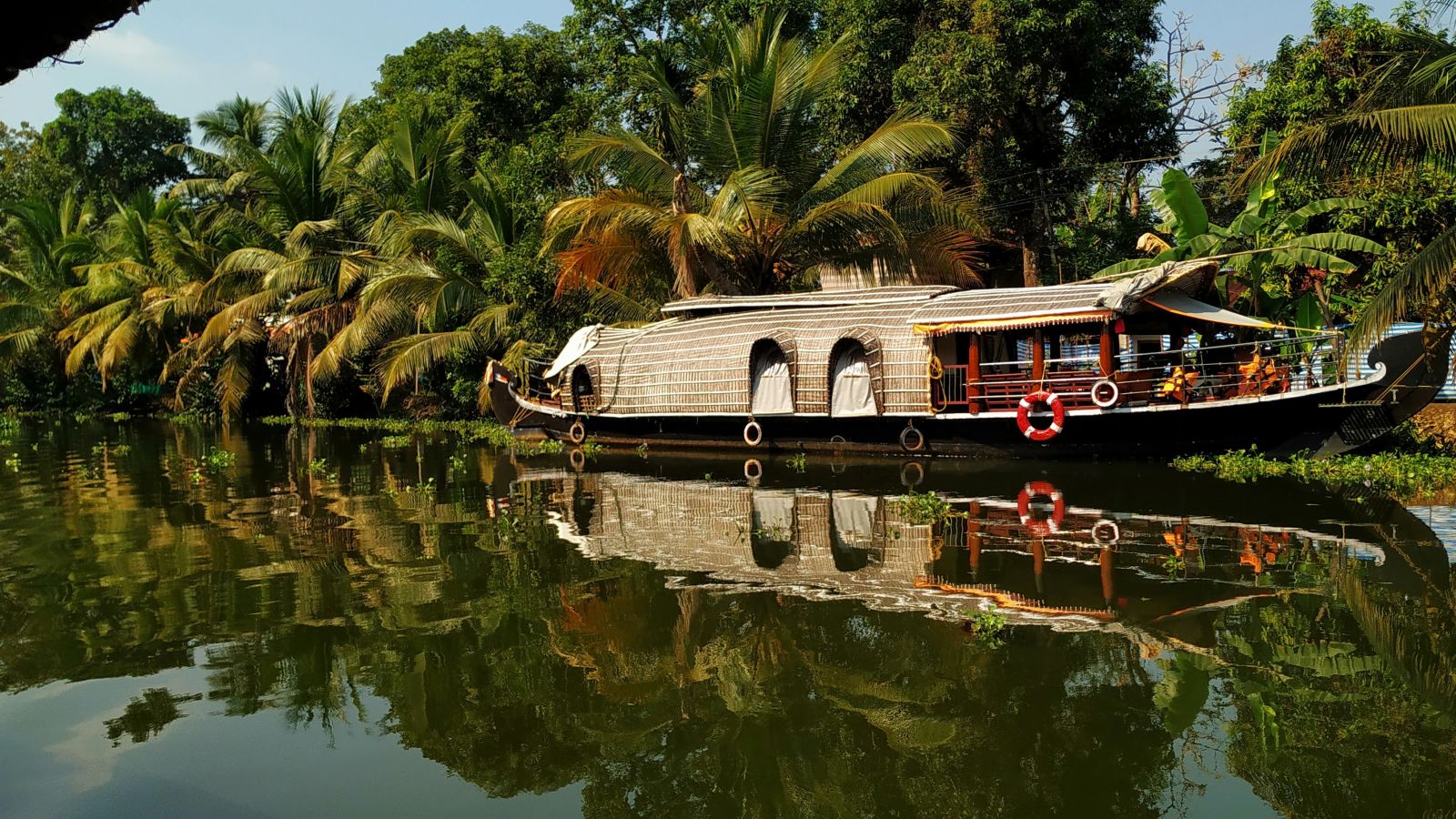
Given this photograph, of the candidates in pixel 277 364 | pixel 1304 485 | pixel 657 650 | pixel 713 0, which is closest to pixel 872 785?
pixel 657 650

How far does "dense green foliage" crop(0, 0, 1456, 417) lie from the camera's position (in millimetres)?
17422

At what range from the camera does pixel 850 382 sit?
16062 mm

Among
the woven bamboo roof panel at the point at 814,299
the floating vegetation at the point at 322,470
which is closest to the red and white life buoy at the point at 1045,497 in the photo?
the woven bamboo roof panel at the point at 814,299

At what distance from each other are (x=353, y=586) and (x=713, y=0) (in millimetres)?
20625

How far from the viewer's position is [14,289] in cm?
3544

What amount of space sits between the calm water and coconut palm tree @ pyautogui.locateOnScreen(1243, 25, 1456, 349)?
1875 mm

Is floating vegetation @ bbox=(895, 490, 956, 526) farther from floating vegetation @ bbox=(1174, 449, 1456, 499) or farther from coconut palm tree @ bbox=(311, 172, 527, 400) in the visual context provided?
coconut palm tree @ bbox=(311, 172, 527, 400)

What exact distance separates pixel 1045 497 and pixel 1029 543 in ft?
8.69

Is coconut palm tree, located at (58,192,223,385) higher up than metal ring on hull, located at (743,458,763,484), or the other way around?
coconut palm tree, located at (58,192,223,385)

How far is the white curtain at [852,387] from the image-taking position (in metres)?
15.9

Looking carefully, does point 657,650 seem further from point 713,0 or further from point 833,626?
point 713,0

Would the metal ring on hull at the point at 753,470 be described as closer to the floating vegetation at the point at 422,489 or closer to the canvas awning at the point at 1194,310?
the floating vegetation at the point at 422,489

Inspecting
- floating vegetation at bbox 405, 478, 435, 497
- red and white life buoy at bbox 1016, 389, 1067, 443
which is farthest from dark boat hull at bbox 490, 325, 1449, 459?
floating vegetation at bbox 405, 478, 435, 497

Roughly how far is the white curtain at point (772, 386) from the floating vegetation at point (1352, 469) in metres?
5.47
